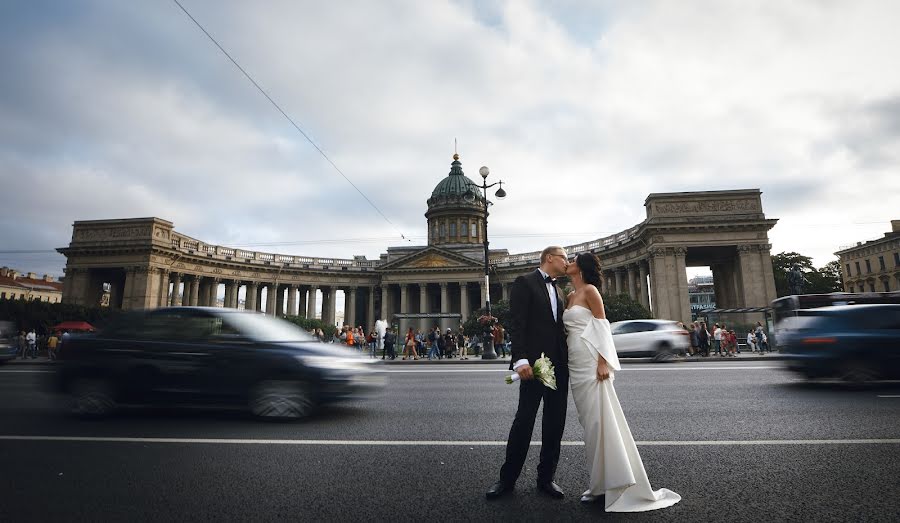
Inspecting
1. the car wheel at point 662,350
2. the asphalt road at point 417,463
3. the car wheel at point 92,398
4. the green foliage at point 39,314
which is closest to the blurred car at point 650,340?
the car wheel at point 662,350

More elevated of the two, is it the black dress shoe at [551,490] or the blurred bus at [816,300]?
the blurred bus at [816,300]

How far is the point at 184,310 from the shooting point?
720 centimetres

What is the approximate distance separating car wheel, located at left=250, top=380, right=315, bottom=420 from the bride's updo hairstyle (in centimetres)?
444

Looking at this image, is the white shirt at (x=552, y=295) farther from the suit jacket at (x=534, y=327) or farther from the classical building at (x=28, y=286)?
the classical building at (x=28, y=286)

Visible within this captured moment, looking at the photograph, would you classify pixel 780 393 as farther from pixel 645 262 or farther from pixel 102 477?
pixel 645 262

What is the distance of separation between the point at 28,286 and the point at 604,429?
109 meters

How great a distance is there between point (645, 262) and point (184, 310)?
4461 cm

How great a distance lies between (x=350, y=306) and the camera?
212 ft

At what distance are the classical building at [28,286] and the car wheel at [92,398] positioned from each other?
91.3 meters

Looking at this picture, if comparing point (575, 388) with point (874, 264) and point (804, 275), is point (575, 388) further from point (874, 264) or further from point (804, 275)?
point (874, 264)

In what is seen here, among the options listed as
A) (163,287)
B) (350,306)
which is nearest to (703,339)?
(350,306)

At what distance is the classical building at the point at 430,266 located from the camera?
40.5 metres

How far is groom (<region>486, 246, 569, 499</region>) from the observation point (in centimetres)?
359

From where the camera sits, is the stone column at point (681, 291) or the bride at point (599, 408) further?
the stone column at point (681, 291)
